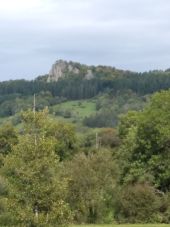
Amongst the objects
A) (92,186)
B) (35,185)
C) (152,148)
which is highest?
(35,185)

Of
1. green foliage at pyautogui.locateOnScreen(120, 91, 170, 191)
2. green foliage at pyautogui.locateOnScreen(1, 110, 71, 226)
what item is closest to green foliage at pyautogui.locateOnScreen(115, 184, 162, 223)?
green foliage at pyautogui.locateOnScreen(120, 91, 170, 191)

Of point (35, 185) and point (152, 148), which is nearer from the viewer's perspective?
point (35, 185)

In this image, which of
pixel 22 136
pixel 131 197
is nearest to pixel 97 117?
pixel 131 197

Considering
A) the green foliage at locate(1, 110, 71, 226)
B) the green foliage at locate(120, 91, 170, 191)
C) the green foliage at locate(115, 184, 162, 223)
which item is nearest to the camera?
the green foliage at locate(1, 110, 71, 226)

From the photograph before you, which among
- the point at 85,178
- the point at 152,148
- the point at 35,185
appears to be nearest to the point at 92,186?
the point at 85,178

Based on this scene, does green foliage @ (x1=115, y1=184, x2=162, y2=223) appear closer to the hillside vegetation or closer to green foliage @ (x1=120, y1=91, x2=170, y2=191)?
the hillside vegetation

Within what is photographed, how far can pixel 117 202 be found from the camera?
55.7m

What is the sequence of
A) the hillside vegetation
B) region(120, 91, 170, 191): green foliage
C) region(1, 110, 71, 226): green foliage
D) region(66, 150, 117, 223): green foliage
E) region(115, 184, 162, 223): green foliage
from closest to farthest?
region(1, 110, 71, 226): green foliage → the hillside vegetation → region(66, 150, 117, 223): green foliage → region(115, 184, 162, 223): green foliage → region(120, 91, 170, 191): green foliage

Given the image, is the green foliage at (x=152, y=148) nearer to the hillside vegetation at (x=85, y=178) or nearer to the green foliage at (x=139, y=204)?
the hillside vegetation at (x=85, y=178)

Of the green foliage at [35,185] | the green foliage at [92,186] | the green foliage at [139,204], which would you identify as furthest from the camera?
the green foliage at [139,204]

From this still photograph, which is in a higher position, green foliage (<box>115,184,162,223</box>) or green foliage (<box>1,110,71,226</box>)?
green foliage (<box>1,110,71,226</box>)

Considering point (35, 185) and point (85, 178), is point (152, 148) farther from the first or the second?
point (35, 185)

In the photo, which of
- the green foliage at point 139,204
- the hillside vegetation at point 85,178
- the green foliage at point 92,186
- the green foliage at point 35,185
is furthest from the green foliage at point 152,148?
the green foliage at point 35,185

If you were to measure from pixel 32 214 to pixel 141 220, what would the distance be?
2849cm
